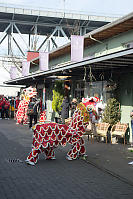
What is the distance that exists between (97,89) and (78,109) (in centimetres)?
663

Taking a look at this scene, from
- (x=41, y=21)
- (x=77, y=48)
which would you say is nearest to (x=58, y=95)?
(x=77, y=48)

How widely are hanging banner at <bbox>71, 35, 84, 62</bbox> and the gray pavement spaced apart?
664cm

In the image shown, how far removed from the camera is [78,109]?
9.38 metres

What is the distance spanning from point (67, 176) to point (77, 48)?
33.6ft

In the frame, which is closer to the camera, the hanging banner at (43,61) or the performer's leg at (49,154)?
the performer's leg at (49,154)

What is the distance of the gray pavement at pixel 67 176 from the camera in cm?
616

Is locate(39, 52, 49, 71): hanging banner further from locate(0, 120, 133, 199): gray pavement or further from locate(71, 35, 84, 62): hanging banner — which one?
locate(0, 120, 133, 199): gray pavement

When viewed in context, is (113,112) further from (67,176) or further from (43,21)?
(43,21)

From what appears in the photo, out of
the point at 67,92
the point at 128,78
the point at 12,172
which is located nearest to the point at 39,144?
the point at 12,172

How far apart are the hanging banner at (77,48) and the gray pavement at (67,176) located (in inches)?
261

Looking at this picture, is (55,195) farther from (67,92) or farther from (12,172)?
(67,92)

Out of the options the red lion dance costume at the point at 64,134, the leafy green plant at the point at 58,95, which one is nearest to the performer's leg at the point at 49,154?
the red lion dance costume at the point at 64,134

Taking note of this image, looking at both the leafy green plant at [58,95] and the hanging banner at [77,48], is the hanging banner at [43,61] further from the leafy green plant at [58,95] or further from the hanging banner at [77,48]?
the hanging banner at [77,48]

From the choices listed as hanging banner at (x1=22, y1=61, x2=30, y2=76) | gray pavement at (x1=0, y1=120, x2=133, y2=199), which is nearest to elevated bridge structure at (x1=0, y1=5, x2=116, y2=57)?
hanging banner at (x1=22, y1=61, x2=30, y2=76)
